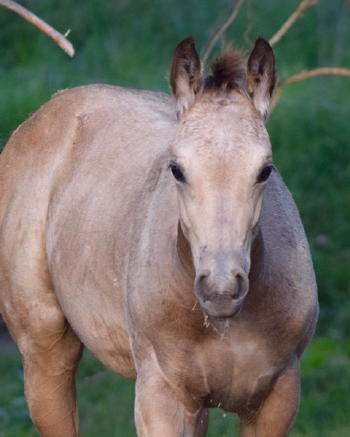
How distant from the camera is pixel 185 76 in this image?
17.7 feet

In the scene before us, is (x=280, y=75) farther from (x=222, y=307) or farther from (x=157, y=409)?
(x=222, y=307)

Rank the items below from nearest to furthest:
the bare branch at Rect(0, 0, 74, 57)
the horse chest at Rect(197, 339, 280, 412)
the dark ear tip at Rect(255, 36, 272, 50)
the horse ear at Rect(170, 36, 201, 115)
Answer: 1. the dark ear tip at Rect(255, 36, 272, 50)
2. the horse ear at Rect(170, 36, 201, 115)
3. the horse chest at Rect(197, 339, 280, 412)
4. the bare branch at Rect(0, 0, 74, 57)

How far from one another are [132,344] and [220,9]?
7130 millimetres

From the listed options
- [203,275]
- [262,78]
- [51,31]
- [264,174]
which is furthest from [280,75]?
[203,275]

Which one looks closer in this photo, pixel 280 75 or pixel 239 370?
pixel 239 370

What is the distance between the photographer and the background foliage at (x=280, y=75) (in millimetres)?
10180

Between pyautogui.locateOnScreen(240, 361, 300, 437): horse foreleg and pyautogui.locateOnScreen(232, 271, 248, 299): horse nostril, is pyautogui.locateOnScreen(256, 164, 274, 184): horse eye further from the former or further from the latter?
pyautogui.locateOnScreen(240, 361, 300, 437): horse foreleg

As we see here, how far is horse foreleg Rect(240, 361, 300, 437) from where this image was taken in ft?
18.6

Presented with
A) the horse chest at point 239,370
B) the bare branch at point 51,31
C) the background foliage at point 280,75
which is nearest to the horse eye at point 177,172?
the horse chest at point 239,370

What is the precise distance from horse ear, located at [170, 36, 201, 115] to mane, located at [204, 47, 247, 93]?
0.17 ft

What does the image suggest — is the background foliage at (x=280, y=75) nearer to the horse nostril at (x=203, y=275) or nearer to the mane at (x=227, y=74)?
the mane at (x=227, y=74)

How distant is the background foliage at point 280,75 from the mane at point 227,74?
425 centimetres

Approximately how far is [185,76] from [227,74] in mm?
164

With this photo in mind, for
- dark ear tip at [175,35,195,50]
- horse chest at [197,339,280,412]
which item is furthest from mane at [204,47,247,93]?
horse chest at [197,339,280,412]
